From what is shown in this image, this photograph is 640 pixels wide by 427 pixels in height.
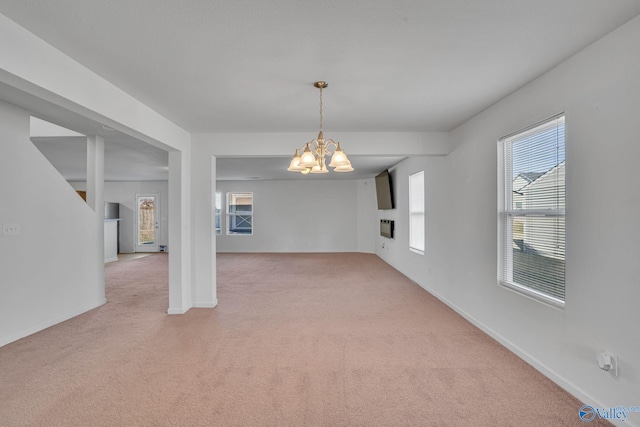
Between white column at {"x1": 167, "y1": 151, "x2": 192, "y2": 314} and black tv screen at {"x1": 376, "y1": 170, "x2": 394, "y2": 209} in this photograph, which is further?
black tv screen at {"x1": 376, "y1": 170, "x2": 394, "y2": 209}

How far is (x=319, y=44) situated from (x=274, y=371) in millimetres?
2440

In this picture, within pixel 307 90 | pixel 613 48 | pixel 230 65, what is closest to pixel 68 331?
pixel 230 65

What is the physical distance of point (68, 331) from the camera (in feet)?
10.7

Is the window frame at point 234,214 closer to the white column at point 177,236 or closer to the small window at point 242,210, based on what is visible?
the small window at point 242,210

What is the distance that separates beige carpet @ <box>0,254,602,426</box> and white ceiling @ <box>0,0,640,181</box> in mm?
2350

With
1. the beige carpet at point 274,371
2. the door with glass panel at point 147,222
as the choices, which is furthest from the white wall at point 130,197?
the beige carpet at point 274,371

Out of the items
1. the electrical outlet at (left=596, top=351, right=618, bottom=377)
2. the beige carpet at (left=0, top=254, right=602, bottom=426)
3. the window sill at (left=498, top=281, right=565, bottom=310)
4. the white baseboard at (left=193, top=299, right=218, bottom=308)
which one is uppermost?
the window sill at (left=498, top=281, right=565, bottom=310)

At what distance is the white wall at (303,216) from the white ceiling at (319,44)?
6534 mm

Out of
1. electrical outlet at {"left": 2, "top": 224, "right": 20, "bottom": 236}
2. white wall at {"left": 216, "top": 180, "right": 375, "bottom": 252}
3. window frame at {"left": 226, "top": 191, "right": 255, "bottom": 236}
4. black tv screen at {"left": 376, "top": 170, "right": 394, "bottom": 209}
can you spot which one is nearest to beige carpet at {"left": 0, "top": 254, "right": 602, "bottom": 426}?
electrical outlet at {"left": 2, "top": 224, "right": 20, "bottom": 236}

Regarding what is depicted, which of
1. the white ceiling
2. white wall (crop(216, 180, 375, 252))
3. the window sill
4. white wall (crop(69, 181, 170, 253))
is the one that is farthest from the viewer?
white wall (crop(69, 181, 170, 253))

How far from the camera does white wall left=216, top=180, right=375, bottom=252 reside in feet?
31.2

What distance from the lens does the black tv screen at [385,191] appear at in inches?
276

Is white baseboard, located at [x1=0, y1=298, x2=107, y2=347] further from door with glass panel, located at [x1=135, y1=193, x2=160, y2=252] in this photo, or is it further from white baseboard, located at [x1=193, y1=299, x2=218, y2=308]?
door with glass panel, located at [x1=135, y1=193, x2=160, y2=252]

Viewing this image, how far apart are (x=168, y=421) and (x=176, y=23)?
7.77 ft
